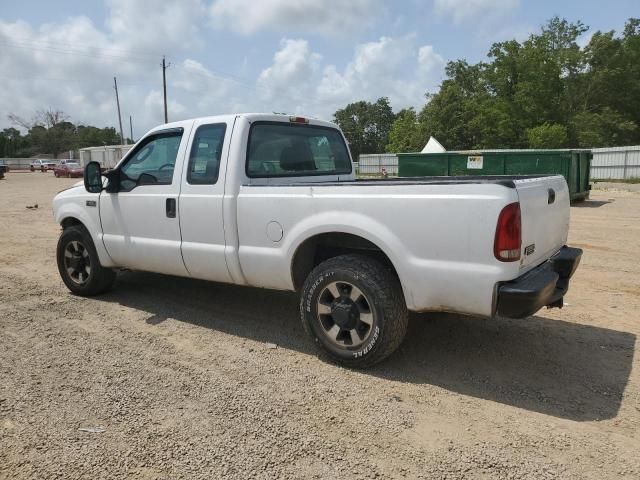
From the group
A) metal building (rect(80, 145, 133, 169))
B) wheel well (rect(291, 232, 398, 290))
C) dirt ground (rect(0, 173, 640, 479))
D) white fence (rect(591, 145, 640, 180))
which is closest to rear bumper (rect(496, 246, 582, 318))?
dirt ground (rect(0, 173, 640, 479))

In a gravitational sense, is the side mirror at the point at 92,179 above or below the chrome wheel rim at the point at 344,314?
above

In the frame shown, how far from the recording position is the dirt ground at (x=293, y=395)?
8.84 feet

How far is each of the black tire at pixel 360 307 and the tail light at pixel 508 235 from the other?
804 mm

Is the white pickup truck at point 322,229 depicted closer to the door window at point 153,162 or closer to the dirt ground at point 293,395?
the door window at point 153,162

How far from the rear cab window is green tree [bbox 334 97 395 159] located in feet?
325

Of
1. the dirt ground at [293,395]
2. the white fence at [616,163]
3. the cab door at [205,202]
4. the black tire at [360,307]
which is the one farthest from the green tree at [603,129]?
the black tire at [360,307]

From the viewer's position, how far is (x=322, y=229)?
12.3ft

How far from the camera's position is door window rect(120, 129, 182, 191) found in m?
4.84

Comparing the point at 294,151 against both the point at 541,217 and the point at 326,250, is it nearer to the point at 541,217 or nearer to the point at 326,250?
the point at 326,250

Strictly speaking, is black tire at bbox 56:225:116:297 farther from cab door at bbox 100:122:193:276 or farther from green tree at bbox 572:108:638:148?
green tree at bbox 572:108:638:148

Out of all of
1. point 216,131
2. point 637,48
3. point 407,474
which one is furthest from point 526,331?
point 637,48

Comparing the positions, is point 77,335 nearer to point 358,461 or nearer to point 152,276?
point 152,276

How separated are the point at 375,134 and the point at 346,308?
104493 mm

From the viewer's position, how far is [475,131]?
5094cm
